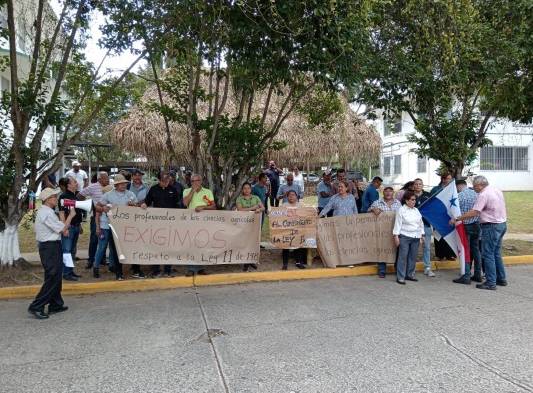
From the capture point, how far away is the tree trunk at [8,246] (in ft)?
24.5

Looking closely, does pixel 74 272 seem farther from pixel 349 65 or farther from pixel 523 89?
pixel 523 89

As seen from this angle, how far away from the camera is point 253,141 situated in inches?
348

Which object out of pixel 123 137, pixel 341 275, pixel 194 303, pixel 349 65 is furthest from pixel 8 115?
pixel 123 137

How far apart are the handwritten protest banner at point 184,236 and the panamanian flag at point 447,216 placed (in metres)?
2.98

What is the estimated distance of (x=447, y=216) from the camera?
26.3 ft

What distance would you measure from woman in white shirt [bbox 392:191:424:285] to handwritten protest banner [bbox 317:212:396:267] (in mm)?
639

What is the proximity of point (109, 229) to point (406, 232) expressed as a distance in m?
4.76

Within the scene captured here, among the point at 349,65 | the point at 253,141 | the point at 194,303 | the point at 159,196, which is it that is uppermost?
the point at 349,65

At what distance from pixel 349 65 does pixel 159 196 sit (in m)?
3.72

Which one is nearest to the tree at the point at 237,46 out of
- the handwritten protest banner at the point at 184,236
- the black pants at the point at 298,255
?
the handwritten protest banner at the point at 184,236

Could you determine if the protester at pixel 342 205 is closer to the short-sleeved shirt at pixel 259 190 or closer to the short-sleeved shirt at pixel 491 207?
the short-sleeved shirt at pixel 491 207

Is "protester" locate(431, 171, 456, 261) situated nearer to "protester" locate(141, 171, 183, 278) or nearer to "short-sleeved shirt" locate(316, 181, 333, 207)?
"short-sleeved shirt" locate(316, 181, 333, 207)

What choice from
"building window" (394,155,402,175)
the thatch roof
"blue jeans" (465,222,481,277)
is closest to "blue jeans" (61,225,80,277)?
"blue jeans" (465,222,481,277)

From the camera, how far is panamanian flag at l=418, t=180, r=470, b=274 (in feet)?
25.6
